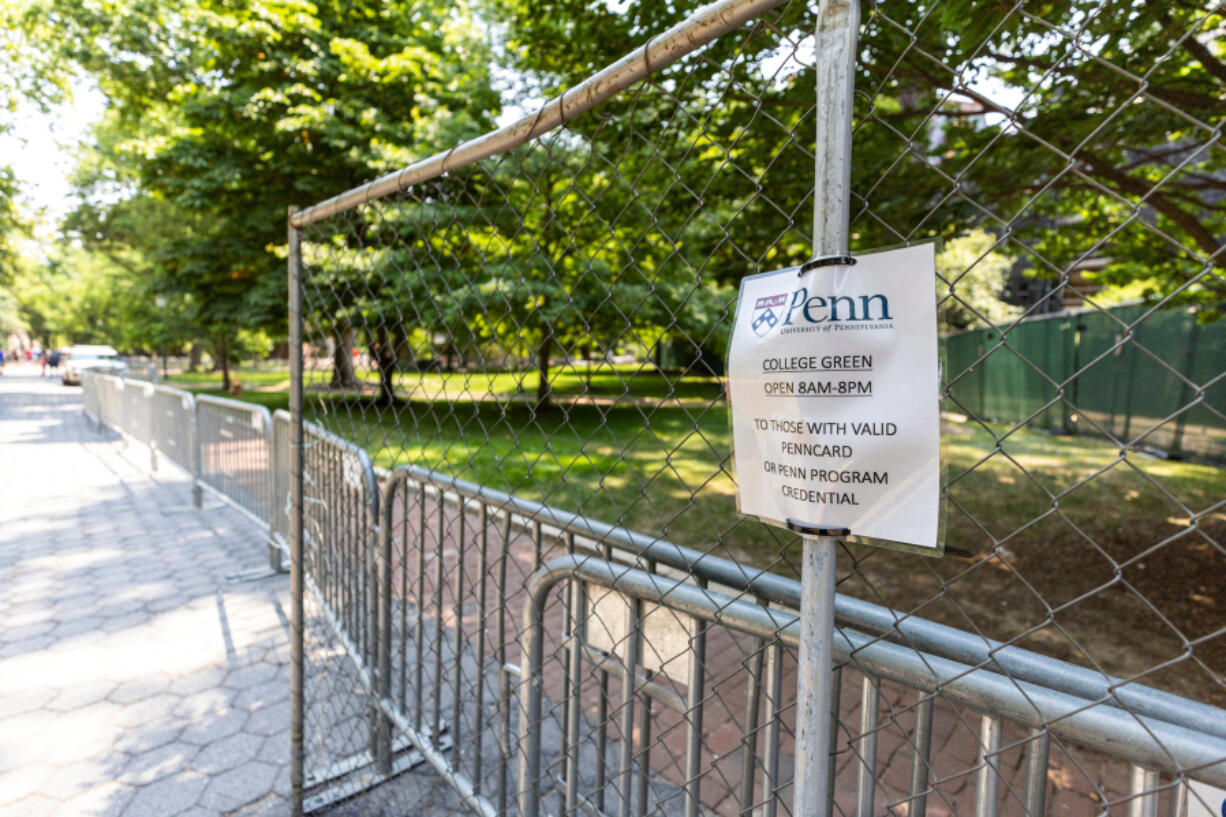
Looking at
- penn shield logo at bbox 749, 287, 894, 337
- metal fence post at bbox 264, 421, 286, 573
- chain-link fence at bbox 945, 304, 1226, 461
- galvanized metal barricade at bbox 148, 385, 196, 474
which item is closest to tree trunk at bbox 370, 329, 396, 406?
penn shield logo at bbox 749, 287, 894, 337

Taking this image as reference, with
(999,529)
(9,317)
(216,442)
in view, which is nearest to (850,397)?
(999,529)

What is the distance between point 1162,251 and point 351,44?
13370mm

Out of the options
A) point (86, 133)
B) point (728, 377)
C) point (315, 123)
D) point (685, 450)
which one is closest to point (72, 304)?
point (86, 133)

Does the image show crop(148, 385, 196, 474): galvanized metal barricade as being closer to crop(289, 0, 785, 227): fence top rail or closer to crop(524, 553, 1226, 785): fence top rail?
crop(289, 0, 785, 227): fence top rail

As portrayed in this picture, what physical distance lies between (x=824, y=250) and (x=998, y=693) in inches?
31.0

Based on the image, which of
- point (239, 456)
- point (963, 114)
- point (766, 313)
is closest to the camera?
point (766, 313)

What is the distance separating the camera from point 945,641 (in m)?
1.23

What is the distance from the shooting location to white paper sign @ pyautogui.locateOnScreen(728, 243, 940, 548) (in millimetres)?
975

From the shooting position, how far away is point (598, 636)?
1845 mm

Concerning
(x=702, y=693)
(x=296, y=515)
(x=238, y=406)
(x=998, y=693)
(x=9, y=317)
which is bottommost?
(x=702, y=693)

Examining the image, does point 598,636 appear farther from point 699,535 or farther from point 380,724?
point 699,535

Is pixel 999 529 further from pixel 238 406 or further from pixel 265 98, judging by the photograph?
pixel 265 98

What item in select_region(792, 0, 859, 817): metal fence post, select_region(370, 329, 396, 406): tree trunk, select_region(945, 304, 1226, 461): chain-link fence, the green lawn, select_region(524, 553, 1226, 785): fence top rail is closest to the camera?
select_region(524, 553, 1226, 785): fence top rail

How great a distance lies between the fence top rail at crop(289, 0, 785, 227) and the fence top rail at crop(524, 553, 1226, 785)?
1.15m
